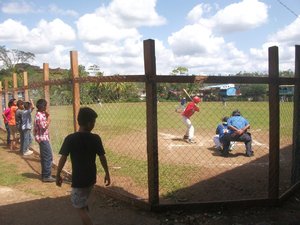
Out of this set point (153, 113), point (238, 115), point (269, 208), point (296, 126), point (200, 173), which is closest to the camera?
point (153, 113)

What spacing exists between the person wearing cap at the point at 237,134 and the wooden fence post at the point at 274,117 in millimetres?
4143

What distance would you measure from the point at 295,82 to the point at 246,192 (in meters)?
2.06

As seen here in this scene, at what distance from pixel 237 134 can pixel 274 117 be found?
4.32m

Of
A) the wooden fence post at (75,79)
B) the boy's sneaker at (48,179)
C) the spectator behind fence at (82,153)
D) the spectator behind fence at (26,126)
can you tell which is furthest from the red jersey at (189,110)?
the spectator behind fence at (82,153)

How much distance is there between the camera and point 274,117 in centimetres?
554

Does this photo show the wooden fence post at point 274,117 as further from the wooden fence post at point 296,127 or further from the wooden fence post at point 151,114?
the wooden fence post at point 151,114

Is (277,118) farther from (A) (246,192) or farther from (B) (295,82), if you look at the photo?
(A) (246,192)

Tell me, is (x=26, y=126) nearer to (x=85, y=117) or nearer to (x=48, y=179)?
(x=48, y=179)

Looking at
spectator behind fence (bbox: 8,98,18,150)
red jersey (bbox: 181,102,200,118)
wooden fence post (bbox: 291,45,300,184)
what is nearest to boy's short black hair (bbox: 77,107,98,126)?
wooden fence post (bbox: 291,45,300,184)

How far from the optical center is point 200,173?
800 cm

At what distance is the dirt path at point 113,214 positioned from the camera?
517cm

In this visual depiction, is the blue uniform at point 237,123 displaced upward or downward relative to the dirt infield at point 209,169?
upward

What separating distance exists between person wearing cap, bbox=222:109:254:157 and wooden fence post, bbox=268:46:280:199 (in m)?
4.14

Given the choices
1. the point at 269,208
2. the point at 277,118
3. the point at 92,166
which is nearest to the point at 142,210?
the point at 92,166
